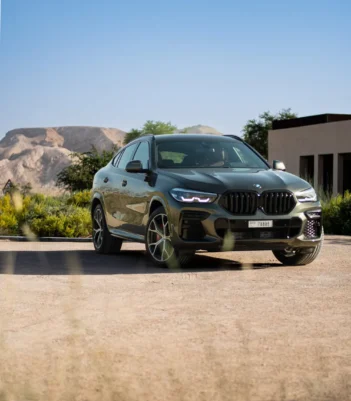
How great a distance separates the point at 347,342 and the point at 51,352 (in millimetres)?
2299

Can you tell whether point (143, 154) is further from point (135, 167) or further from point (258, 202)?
point (258, 202)

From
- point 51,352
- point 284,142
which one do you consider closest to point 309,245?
point 51,352

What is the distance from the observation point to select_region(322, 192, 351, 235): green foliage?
23394 millimetres

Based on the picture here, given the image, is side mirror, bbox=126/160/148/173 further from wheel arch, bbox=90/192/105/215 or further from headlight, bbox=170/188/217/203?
wheel arch, bbox=90/192/105/215

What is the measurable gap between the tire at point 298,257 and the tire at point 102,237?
2.87m

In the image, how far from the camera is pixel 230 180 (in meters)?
12.6

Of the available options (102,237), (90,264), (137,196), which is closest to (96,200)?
(102,237)

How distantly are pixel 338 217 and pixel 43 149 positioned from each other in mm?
126227

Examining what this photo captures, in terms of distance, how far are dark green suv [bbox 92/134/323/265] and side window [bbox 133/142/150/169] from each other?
0.02 metres

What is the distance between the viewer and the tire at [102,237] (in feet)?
50.5

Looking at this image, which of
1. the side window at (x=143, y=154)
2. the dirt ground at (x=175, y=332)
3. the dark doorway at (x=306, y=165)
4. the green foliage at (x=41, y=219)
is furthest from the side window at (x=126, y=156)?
the dark doorway at (x=306, y=165)

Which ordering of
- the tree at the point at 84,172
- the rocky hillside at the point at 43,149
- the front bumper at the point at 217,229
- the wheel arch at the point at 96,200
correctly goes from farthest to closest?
the rocky hillside at the point at 43,149
the tree at the point at 84,172
the wheel arch at the point at 96,200
the front bumper at the point at 217,229

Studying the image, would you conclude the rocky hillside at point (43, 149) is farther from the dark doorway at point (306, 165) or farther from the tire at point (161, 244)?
the tire at point (161, 244)

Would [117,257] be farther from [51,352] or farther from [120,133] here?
[120,133]
